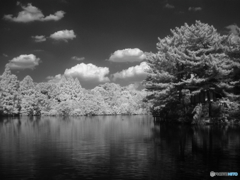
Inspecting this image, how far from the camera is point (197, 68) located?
38031 millimetres

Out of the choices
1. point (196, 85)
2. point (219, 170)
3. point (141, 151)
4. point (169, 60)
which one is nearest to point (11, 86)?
point (169, 60)

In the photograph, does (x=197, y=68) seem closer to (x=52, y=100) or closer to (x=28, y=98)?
(x=28, y=98)

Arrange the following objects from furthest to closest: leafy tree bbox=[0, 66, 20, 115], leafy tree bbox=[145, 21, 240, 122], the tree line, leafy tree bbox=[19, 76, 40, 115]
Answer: leafy tree bbox=[19, 76, 40, 115] < the tree line < leafy tree bbox=[0, 66, 20, 115] < leafy tree bbox=[145, 21, 240, 122]

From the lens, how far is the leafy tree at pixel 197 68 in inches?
1423

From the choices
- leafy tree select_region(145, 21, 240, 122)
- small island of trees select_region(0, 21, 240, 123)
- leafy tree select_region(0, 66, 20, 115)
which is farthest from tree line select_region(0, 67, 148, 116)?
leafy tree select_region(145, 21, 240, 122)

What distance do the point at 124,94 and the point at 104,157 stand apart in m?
157

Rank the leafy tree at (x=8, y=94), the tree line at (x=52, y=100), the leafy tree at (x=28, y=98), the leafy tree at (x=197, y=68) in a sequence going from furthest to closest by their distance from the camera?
the leafy tree at (x=28, y=98), the tree line at (x=52, y=100), the leafy tree at (x=8, y=94), the leafy tree at (x=197, y=68)

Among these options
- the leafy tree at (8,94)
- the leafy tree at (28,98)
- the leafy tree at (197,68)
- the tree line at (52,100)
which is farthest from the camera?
the leafy tree at (28,98)

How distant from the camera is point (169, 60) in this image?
43.6m

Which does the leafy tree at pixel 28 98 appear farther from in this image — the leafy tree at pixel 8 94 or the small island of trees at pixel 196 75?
the small island of trees at pixel 196 75

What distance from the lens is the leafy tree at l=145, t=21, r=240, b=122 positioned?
36.2 m

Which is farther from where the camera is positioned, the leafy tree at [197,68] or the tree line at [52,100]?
the tree line at [52,100]

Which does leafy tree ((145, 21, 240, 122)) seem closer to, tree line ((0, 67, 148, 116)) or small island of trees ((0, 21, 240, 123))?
small island of trees ((0, 21, 240, 123))

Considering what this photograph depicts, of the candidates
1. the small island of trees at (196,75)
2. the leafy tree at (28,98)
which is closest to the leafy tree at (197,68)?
the small island of trees at (196,75)
